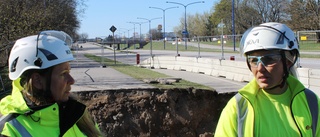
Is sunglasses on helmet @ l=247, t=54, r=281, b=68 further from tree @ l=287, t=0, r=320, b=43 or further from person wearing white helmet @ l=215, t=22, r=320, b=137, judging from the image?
tree @ l=287, t=0, r=320, b=43

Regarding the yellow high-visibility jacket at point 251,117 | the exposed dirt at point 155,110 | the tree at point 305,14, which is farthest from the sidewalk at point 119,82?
the tree at point 305,14

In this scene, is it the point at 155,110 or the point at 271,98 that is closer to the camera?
the point at 271,98

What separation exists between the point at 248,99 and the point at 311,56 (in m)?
21.4

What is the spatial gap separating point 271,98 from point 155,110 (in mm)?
9320

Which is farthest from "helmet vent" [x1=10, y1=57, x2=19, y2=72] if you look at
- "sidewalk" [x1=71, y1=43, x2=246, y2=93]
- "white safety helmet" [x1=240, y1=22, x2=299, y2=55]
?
"sidewalk" [x1=71, y1=43, x2=246, y2=93]

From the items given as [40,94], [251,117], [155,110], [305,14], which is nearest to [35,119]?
→ [40,94]

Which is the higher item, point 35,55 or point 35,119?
point 35,55

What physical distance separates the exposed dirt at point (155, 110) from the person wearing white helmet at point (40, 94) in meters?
8.77

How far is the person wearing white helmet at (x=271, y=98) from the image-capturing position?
97.1 inches

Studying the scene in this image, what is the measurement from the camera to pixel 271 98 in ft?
8.57

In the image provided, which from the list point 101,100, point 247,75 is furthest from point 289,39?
point 247,75

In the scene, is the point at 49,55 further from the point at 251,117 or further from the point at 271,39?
the point at 271,39

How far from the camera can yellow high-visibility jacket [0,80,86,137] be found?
220 centimetres

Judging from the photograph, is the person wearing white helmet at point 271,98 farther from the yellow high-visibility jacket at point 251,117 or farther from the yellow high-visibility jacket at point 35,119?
the yellow high-visibility jacket at point 35,119
